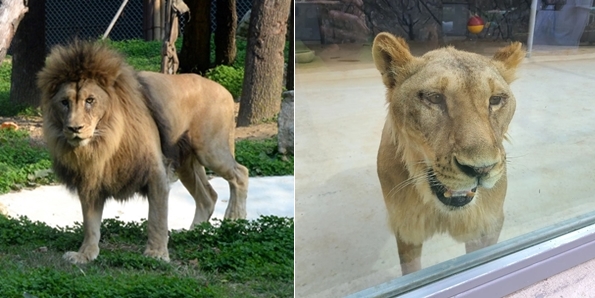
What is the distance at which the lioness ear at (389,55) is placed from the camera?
8.99ft

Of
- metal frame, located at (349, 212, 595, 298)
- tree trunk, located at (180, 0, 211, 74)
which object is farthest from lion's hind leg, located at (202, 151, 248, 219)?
metal frame, located at (349, 212, 595, 298)

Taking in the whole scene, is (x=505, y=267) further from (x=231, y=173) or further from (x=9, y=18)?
(x=9, y=18)

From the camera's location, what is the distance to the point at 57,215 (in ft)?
10.5

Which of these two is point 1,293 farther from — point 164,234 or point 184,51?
point 184,51

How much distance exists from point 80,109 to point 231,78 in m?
0.65

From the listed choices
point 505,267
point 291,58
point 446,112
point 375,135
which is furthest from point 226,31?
point 505,267

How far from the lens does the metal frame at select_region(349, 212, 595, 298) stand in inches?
129

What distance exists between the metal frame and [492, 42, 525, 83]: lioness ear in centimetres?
88

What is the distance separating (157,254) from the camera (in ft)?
10.7

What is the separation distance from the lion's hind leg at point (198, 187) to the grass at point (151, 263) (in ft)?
0.19

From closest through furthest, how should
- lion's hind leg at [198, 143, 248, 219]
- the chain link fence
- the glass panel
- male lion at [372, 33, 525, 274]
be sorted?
1. the glass panel
2. male lion at [372, 33, 525, 274]
3. the chain link fence
4. lion's hind leg at [198, 143, 248, 219]

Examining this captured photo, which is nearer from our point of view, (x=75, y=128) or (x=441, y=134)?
(x=441, y=134)

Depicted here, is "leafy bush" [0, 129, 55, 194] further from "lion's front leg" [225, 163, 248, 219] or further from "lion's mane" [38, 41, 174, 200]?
"lion's front leg" [225, 163, 248, 219]

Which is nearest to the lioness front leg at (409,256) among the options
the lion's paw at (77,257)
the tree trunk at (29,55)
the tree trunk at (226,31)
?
the tree trunk at (226,31)
